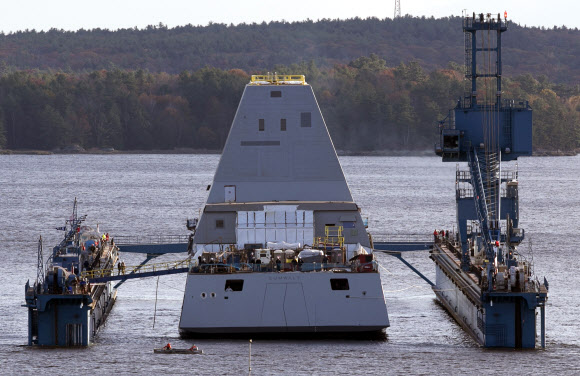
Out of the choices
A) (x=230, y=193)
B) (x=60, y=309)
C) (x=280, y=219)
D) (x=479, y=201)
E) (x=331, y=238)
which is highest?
(x=230, y=193)

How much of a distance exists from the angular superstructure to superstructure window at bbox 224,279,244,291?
4 cm

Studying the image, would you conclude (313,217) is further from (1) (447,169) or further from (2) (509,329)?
(1) (447,169)

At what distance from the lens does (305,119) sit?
6203 cm

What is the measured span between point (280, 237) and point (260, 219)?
1201 millimetres

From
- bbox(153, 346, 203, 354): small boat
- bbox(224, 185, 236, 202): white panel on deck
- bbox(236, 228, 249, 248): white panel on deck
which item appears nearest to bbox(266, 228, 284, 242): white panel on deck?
bbox(236, 228, 249, 248): white panel on deck

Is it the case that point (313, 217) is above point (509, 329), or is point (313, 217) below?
above

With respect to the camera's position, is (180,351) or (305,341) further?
(305,341)

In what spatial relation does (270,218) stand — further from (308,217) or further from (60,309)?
(60,309)

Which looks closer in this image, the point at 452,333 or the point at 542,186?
the point at 452,333

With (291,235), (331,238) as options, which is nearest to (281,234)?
(291,235)

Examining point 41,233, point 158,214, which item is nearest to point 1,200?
point 158,214

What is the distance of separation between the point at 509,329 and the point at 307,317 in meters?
7.98

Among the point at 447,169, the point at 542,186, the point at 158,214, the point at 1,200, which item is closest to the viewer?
the point at 158,214

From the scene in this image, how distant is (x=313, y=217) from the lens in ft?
196
